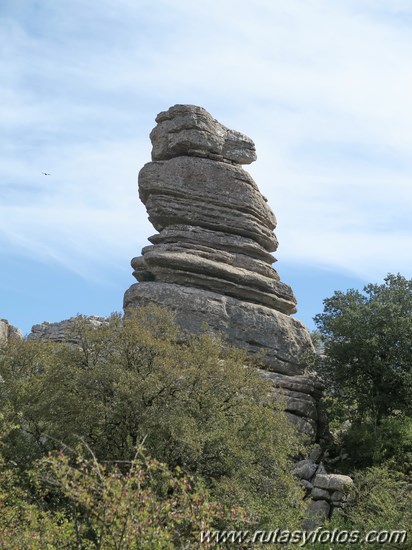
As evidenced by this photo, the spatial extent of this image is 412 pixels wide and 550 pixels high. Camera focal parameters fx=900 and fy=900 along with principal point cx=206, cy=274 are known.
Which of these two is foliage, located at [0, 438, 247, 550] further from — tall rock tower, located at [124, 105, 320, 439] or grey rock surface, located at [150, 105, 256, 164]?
grey rock surface, located at [150, 105, 256, 164]

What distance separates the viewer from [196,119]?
59156mm

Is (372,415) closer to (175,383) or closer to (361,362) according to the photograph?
(361,362)

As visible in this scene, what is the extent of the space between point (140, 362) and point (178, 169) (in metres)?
19.9

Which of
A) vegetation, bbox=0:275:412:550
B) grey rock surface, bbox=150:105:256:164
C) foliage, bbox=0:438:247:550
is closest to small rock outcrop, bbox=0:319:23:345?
vegetation, bbox=0:275:412:550

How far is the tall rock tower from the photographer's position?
5366 cm

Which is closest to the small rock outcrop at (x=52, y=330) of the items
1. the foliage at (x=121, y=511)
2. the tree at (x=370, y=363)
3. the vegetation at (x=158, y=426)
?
the vegetation at (x=158, y=426)

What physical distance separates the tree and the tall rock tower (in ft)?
6.05

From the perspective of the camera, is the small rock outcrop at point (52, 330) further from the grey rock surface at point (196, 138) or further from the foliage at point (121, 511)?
the foliage at point (121, 511)

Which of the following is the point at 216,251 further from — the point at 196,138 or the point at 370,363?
the point at 370,363

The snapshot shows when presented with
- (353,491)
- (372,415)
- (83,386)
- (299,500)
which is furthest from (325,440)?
(83,386)

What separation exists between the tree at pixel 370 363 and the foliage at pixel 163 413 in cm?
1188

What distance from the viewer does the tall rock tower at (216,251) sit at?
5366 cm

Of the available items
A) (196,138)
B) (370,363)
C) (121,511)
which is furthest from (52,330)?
(121,511)

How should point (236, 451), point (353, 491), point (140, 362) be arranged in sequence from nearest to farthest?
point (236, 451) → point (140, 362) → point (353, 491)
